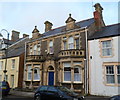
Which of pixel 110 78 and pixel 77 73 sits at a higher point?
pixel 77 73

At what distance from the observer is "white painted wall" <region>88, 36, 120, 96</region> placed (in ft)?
53.5

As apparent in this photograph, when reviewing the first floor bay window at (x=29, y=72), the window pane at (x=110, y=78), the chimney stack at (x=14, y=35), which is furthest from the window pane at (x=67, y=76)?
the chimney stack at (x=14, y=35)

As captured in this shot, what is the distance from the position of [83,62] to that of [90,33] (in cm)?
402

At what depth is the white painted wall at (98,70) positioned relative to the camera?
642 inches

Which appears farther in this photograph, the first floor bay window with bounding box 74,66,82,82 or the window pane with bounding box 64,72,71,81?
the window pane with bounding box 64,72,71,81

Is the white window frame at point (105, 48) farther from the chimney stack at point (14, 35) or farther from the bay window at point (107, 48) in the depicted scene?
the chimney stack at point (14, 35)

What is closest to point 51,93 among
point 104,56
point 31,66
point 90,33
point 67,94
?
point 67,94

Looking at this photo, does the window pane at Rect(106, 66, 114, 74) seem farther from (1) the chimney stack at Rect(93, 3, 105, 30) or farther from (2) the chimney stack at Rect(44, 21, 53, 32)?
(2) the chimney stack at Rect(44, 21, 53, 32)

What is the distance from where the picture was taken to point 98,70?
1736cm

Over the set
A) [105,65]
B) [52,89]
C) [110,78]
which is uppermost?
[105,65]

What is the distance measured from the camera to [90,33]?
64.5 feet

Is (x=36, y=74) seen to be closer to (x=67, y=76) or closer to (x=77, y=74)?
(x=67, y=76)

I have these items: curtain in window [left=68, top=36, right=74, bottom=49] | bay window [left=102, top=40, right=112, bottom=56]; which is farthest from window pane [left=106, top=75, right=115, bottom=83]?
curtain in window [left=68, top=36, right=74, bottom=49]

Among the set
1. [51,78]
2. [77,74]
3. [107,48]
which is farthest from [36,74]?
[107,48]
